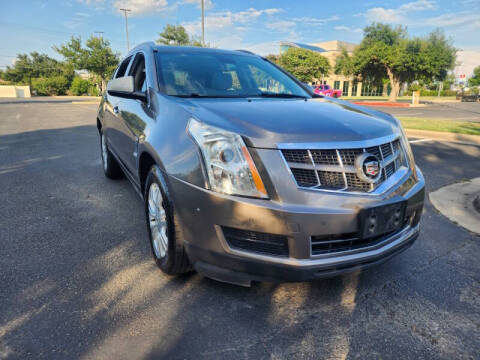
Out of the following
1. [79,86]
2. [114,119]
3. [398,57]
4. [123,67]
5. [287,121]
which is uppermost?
[398,57]

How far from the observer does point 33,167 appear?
20.0 feet

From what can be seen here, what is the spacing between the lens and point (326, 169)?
1.99 meters

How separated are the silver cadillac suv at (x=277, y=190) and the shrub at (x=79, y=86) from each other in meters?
67.3

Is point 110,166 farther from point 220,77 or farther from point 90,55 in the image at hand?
point 90,55

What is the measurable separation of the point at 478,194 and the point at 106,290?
4572 millimetres

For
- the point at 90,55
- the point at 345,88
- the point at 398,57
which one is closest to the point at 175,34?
the point at 90,55

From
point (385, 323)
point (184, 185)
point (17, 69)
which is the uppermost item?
point (17, 69)

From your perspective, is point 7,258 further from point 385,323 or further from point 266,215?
point 385,323

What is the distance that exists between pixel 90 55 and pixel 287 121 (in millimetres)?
42720

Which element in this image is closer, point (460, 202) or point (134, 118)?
point (134, 118)

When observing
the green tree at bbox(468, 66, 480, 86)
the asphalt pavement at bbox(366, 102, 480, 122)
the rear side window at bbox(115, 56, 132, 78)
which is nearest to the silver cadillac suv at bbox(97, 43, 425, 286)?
the rear side window at bbox(115, 56, 132, 78)

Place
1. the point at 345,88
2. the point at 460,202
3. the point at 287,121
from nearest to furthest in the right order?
the point at 287,121 < the point at 460,202 < the point at 345,88

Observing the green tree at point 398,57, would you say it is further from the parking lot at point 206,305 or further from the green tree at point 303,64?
the parking lot at point 206,305

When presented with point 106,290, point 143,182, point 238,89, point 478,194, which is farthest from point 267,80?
point 478,194
